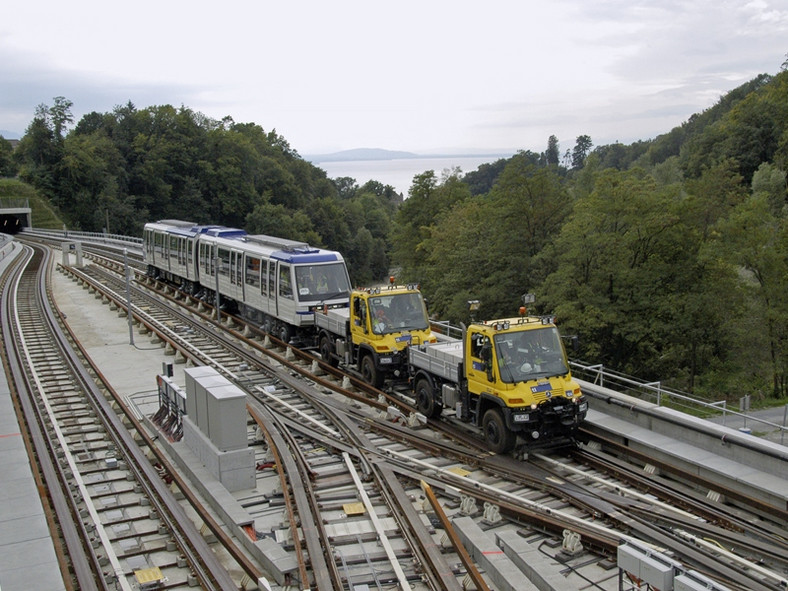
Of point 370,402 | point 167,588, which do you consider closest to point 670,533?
point 167,588

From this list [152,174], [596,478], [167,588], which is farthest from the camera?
[152,174]

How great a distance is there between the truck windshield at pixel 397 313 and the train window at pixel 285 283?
16.1 feet

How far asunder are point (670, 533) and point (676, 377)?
21615 mm

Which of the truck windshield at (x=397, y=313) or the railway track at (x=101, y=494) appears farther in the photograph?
the truck windshield at (x=397, y=313)

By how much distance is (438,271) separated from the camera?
46.3 metres

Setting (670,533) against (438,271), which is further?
(438,271)

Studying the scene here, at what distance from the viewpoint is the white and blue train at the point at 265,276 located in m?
21.5

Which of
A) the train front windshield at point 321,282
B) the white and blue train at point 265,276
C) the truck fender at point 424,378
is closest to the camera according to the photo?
the truck fender at point 424,378

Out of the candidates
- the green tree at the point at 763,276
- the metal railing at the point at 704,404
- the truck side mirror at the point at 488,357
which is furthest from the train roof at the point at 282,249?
the green tree at the point at 763,276

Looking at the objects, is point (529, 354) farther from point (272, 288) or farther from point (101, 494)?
point (272, 288)

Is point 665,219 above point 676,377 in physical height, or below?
above

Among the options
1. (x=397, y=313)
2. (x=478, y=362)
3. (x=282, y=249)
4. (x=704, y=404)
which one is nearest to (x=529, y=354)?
(x=478, y=362)

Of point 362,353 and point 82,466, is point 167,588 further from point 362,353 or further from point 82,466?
point 362,353

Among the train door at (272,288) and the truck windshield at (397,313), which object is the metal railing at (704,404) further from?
the train door at (272,288)
